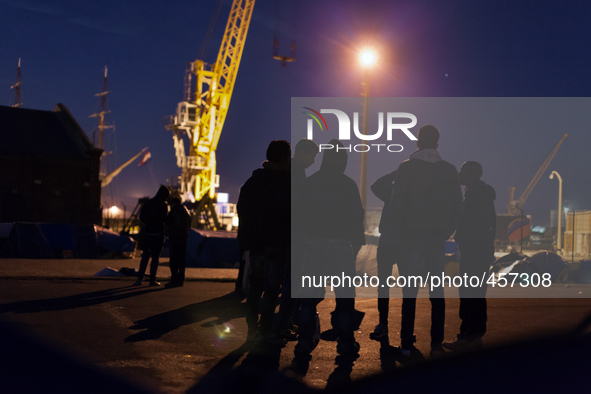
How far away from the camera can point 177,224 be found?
1062cm

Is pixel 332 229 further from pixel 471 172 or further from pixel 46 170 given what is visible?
pixel 46 170

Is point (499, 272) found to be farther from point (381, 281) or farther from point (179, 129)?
point (179, 129)

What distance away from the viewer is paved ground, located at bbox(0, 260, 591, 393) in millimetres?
4355

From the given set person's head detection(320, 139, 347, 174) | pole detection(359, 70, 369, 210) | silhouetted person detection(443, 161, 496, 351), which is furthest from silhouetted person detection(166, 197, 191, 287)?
pole detection(359, 70, 369, 210)

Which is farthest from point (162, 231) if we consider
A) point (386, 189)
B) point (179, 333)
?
point (386, 189)

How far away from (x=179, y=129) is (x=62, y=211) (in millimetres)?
23506

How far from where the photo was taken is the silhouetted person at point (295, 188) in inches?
221

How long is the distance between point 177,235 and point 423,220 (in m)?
6.42

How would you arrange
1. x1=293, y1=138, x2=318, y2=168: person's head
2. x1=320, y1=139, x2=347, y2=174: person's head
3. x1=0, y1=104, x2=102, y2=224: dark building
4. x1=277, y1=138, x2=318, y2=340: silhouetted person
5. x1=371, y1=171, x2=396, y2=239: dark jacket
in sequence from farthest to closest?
x1=0, y1=104, x2=102, y2=224: dark building → x1=371, y1=171, x2=396, y2=239: dark jacket → x1=293, y1=138, x2=318, y2=168: person's head → x1=277, y1=138, x2=318, y2=340: silhouetted person → x1=320, y1=139, x2=347, y2=174: person's head

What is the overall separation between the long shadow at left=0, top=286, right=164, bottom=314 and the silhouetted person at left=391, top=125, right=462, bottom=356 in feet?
15.3

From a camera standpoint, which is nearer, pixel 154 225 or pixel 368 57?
pixel 154 225

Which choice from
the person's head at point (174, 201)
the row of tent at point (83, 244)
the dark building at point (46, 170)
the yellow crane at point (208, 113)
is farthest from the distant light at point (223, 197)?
the person's head at point (174, 201)

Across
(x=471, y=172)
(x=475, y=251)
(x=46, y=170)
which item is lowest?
(x=475, y=251)

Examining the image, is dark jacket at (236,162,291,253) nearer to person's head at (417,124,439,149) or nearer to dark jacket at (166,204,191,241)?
person's head at (417,124,439,149)
